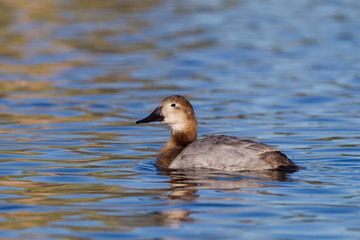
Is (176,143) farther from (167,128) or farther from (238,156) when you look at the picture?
(167,128)

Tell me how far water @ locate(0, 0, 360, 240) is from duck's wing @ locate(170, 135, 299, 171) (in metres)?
0.21

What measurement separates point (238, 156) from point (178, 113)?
4.41ft

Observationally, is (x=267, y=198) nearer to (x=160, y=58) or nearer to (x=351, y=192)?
(x=351, y=192)

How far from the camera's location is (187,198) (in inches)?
327

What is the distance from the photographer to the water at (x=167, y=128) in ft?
24.8

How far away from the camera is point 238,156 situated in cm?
951

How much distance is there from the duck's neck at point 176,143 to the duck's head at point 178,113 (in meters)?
0.06

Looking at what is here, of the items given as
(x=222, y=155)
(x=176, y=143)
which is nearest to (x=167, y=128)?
(x=176, y=143)

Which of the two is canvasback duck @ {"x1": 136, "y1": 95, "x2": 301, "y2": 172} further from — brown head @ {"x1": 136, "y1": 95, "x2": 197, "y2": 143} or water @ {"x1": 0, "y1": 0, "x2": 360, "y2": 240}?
water @ {"x1": 0, "y1": 0, "x2": 360, "y2": 240}

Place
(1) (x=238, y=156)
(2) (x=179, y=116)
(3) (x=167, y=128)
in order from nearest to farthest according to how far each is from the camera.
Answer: (1) (x=238, y=156) → (2) (x=179, y=116) → (3) (x=167, y=128)

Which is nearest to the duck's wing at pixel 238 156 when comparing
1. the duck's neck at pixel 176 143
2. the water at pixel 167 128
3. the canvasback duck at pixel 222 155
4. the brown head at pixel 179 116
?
the canvasback duck at pixel 222 155

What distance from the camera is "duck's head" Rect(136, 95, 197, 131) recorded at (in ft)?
34.4

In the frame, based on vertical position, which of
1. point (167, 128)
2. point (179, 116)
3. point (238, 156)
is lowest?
point (167, 128)

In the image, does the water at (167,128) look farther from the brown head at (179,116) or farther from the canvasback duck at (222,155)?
the brown head at (179,116)
